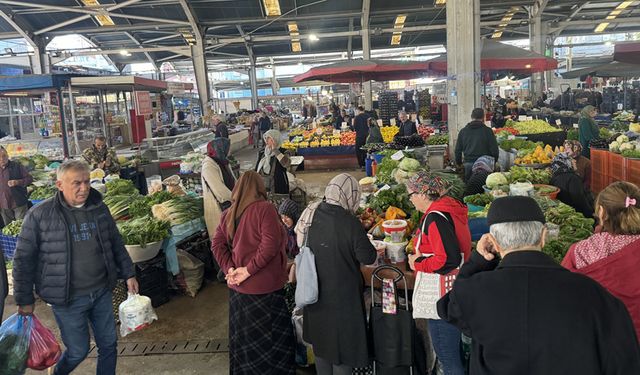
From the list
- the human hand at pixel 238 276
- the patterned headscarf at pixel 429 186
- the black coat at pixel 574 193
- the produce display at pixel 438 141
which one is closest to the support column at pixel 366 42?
the produce display at pixel 438 141

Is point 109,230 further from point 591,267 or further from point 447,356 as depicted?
point 591,267

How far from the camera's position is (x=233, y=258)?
3.60m

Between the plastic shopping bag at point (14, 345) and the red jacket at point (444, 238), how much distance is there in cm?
237

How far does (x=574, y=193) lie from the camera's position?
5672 mm

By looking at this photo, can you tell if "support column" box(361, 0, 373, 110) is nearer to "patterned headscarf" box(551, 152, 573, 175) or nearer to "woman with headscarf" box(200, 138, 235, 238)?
"patterned headscarf" box(551, 152, 573, 175)

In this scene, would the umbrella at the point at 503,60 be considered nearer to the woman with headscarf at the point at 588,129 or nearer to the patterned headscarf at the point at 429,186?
the woman with headscarf at the point at 588,129

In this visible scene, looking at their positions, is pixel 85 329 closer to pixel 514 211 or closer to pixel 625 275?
pixel 514 211

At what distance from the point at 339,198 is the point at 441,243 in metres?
0.67

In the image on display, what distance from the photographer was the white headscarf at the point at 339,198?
319 cm

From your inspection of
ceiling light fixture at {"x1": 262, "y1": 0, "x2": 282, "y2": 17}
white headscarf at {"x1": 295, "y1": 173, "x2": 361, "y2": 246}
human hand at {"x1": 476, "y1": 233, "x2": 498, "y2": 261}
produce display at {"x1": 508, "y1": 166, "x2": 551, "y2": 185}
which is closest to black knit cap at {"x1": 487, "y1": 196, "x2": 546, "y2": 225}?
human hand at {"x1": 476, "y1": 233, "x2": 498, "y2": 261}

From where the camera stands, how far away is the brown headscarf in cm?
351

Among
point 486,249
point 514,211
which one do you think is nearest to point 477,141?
point 486,249

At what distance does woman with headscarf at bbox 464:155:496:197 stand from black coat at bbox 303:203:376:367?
386 cm

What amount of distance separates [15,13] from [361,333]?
21471mm
